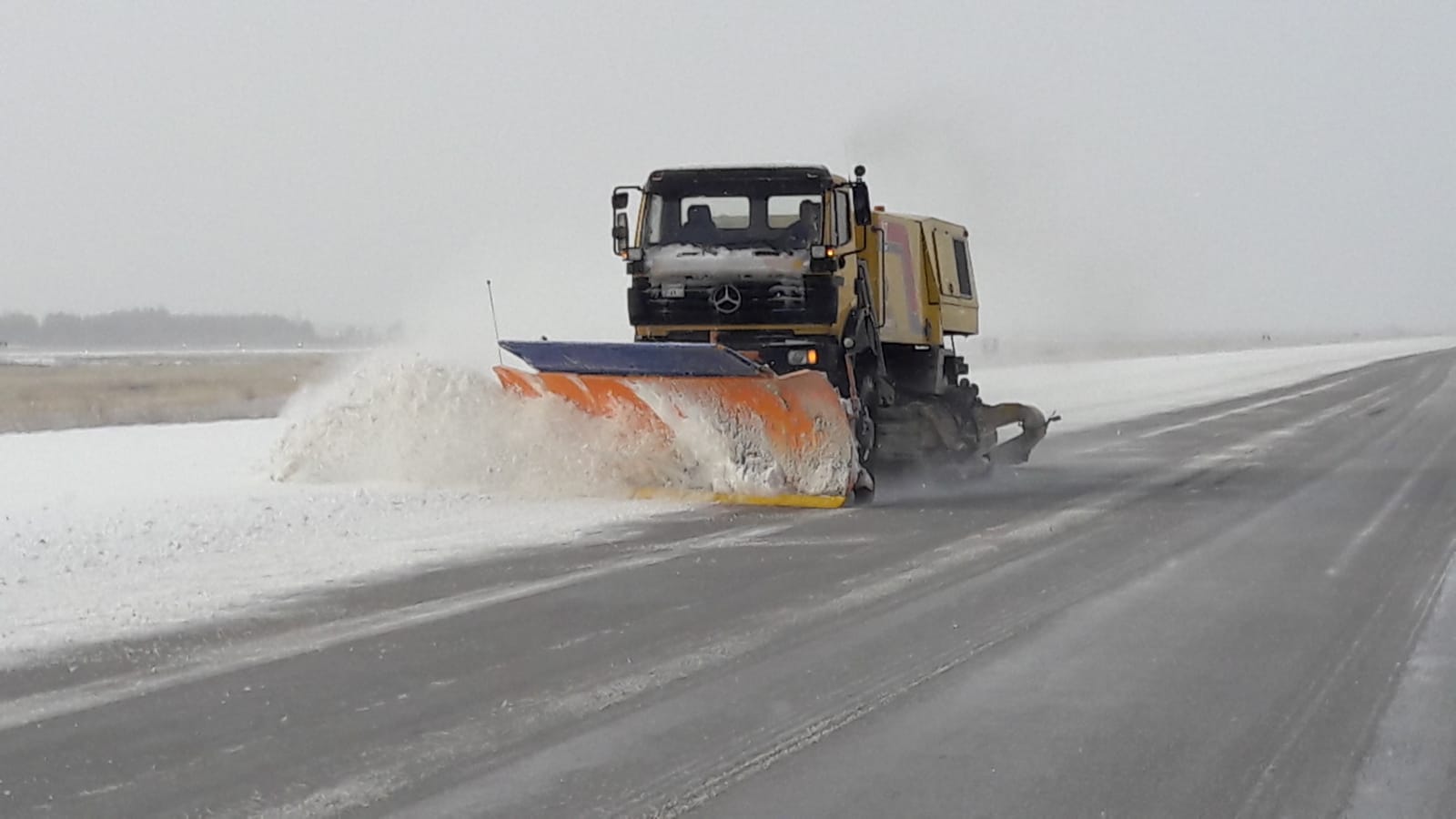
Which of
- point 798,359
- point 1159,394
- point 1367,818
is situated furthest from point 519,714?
point 1159,394

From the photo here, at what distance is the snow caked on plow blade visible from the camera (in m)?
12.4

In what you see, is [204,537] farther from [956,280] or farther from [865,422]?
[956,280]

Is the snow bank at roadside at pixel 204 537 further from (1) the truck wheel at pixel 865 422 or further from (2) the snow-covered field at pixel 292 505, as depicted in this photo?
(1) the truck wheel at pixel 865 422

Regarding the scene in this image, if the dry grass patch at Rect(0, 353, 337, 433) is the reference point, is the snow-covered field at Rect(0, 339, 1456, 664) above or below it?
below

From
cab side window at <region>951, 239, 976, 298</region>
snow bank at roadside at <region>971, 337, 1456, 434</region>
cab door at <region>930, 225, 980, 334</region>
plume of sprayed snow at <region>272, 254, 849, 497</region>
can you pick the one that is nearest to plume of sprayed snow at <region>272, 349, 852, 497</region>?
plume of sprayed snow at <region>272, 254, 849, 497</region>

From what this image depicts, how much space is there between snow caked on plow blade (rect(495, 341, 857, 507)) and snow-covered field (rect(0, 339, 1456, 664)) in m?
0.46

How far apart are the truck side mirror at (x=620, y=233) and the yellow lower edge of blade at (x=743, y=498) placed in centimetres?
210

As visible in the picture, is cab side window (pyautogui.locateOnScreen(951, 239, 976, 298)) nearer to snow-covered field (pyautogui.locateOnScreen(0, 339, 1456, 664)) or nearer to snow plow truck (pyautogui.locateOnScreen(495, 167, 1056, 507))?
snow plow truck (pyautogui.locateOnScreen(495, 167, 1056, 507))

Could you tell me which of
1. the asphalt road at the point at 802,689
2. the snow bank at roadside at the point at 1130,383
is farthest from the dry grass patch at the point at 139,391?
the snow bank at roadside at the point at 1130,383

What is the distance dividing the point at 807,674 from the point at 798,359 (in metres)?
7.07

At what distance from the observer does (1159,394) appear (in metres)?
34.5

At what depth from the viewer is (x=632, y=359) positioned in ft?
41.2

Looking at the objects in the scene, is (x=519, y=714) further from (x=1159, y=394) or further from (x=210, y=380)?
(x=210, y=380)

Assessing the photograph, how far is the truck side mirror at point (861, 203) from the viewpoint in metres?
13.0
